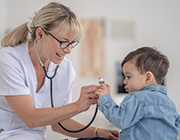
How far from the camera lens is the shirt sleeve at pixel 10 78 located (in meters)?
1.30

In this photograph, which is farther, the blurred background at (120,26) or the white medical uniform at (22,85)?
the blurred background at (120,26)

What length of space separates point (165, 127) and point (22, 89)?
779mm

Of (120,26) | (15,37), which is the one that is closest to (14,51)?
(15,37)

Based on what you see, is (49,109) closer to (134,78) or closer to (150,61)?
(134,78)

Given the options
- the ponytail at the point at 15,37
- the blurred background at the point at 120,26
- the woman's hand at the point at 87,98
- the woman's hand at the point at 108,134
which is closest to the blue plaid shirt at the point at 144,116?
the woman's hand at the point at 87,98

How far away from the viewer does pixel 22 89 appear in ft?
4.30

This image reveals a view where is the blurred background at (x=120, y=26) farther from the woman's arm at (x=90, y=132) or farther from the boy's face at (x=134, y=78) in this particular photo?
the boy's face at (x=134, y=78)

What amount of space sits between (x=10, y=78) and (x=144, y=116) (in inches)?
29.7

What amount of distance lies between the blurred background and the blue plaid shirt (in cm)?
317

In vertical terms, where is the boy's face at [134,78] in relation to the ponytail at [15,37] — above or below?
below

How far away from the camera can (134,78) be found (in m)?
1.20

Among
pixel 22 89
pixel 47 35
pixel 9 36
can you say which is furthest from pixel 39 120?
pixel 9 36

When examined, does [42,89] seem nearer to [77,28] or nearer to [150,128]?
[77,28]

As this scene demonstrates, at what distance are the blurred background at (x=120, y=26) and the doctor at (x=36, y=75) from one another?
2775 mm
